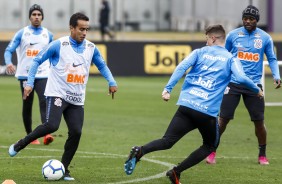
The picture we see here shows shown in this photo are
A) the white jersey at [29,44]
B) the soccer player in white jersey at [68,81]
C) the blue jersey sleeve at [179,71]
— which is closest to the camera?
the blue jersey sleeve at [179,71]

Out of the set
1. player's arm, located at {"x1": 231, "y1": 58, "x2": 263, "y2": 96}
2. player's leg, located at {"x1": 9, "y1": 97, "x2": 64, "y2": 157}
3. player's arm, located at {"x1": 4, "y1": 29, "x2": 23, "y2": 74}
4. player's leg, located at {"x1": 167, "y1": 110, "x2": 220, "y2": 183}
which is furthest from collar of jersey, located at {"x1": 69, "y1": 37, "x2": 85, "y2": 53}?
player's arm, located at {"x1": 4, "y1": 29, "x2": 23, "y2": 74}

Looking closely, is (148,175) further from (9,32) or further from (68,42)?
(9,32)

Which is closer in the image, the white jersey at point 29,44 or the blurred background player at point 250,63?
the blurred background player at point 250,63

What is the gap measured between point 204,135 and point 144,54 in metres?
21.4

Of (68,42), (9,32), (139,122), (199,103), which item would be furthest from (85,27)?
(9,32)

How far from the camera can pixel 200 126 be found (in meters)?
11.3

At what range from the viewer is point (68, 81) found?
12.0 meters

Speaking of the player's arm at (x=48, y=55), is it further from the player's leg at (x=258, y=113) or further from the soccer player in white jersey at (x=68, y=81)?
the player's leg at (x=258, y=113)

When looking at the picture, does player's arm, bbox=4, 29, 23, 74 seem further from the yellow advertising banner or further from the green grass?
the yellow advertising banner

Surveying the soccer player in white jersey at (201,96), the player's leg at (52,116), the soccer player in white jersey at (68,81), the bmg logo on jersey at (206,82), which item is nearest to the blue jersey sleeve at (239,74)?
the soccer player in white jersey at (201,96)

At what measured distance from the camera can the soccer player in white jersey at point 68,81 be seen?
1191cm

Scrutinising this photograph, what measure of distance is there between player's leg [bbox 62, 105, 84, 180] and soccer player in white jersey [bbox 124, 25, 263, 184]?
1147mm

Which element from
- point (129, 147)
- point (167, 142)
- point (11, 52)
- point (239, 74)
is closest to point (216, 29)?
point (239, 74)

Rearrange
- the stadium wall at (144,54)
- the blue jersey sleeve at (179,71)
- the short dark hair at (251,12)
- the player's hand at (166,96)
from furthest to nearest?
the stadium wall at (144,54), the short dark hair at (251,12), the blue jersey sleeve at (179,71), the player's hand at (166,96)
